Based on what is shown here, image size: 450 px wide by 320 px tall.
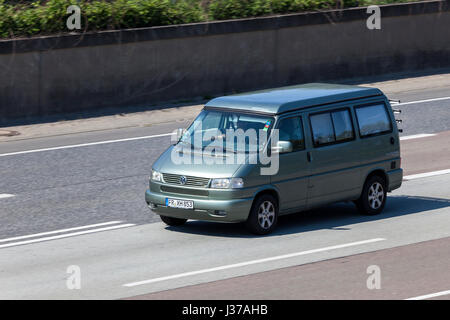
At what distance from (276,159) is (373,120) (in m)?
2.22

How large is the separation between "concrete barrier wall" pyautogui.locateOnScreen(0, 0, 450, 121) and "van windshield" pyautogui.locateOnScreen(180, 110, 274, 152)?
974cm

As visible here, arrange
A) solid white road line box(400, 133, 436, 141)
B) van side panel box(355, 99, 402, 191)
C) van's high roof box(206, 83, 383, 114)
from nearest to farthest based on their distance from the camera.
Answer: van's high roof box(206, 83, 383, 114) → van side panel box(355, 99, 402, 191) → solid white road line box(400, 133, 436, 141)

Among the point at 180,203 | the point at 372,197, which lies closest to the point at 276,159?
the point at 180,203

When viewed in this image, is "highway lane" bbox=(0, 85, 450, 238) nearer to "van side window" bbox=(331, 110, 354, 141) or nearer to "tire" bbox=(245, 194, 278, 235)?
"tire" bbox=(245, 194, 278, 235)

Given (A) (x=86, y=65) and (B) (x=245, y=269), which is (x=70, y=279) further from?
(A) (x=86, y=65)

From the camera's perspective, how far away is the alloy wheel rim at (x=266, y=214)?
41.6 ft

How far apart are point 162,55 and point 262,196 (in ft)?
39.4

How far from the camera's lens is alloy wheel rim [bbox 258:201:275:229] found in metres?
12.7

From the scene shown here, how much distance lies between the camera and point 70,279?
35.1ft

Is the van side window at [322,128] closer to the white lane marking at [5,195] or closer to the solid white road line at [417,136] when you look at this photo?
the white lane marking at [5,195]

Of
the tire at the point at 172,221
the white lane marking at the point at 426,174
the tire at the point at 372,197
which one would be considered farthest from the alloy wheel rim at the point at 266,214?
the white lane marking at the point at 426,174

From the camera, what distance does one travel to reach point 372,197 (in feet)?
46.4

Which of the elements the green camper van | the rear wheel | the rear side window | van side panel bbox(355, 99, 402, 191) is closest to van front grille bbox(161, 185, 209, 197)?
the green camper van

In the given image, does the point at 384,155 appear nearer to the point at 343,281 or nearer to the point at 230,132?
the point at 230,132
